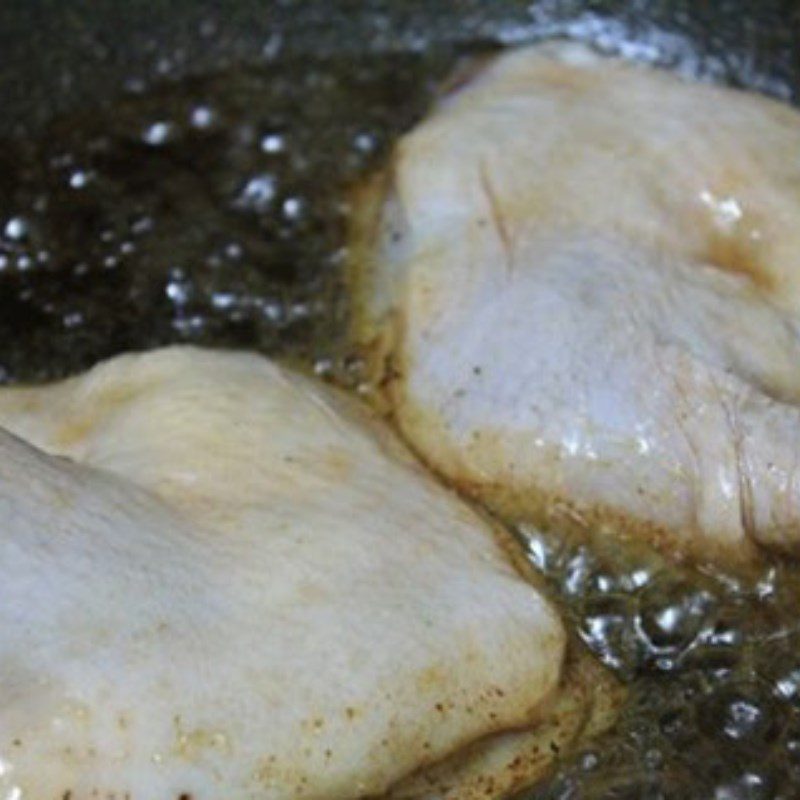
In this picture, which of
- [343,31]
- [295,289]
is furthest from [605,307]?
[343,31]

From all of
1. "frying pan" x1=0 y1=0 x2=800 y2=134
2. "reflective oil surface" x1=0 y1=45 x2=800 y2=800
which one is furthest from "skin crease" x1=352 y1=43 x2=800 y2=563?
"frying pan" x1=0 y1=0 x2=800 y2=134

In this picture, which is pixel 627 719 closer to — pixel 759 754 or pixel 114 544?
pixel 759 754

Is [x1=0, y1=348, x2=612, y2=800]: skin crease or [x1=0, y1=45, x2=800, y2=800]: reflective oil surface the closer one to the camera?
[x1=0, y1=348, x2=612, y2=800]: skin crease

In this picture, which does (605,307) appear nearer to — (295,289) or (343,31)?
(295,289)

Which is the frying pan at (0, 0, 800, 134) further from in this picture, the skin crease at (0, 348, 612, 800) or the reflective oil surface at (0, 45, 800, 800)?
the skin crease at (0, 348, 612, 800)

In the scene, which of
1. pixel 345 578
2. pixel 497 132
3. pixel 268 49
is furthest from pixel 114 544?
pixel 268 49

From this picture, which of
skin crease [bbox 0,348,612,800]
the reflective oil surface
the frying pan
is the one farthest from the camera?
A: the frying pan
